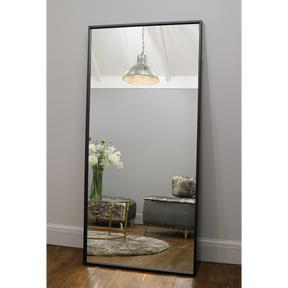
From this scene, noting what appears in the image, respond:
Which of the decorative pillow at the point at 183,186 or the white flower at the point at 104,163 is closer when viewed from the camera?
the decorative pillow at the point at 183,186

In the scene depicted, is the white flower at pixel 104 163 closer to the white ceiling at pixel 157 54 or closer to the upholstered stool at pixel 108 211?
the upholstered stool at pixel 108 211

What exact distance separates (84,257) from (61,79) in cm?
151

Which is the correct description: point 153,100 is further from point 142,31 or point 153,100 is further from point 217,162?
point 217,162

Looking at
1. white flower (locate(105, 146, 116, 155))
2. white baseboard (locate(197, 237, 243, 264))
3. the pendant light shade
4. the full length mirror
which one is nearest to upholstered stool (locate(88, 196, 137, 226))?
the full length mirror

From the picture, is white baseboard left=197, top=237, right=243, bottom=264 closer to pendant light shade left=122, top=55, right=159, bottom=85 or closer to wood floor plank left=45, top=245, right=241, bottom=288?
wood floor plank left=45, top=245, right=241, bottom=288

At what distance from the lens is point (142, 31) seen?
2391 millimetres

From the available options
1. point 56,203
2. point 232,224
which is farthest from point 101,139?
point 232,224

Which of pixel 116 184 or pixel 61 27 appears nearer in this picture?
pixel 116 184

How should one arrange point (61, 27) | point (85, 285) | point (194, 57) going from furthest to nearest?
point (61, 27)
point (194, 57)
point (85, 285)

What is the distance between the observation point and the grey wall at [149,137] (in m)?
2.30

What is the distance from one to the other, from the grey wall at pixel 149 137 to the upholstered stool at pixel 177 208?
0.05 m

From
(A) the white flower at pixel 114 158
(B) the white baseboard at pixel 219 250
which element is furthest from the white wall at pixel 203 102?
(A) the white flower at pixel 114 158

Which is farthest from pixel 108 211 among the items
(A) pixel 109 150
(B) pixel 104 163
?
(A) pixel 109 150

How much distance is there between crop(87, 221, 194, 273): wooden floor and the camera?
229 cm
